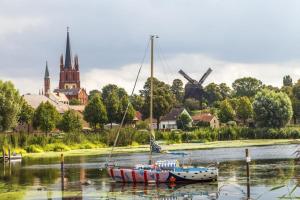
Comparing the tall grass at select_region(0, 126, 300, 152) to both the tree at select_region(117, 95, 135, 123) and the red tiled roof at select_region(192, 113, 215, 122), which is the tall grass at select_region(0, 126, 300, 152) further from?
the red tiled roof at select_region(192, 113, 215, 122)

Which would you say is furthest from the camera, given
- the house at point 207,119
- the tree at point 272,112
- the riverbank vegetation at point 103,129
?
the house at point 207,119

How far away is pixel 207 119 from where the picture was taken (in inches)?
7254

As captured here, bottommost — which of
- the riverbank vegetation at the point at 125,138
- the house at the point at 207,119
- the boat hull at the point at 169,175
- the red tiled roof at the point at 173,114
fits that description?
the boat hull at the point at 169,175

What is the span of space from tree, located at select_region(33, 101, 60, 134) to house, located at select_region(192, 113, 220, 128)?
58011mm

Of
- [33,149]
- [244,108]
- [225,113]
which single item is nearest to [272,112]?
[225,113]

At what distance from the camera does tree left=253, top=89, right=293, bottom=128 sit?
153750mm

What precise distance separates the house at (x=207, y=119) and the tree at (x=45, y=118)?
190 ft

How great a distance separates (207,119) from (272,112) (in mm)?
32871

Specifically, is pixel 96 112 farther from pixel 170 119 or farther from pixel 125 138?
pixel 170 119

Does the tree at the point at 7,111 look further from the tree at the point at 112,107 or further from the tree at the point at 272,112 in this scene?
the tree at the point at 272,112

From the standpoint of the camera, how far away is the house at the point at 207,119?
596 feet

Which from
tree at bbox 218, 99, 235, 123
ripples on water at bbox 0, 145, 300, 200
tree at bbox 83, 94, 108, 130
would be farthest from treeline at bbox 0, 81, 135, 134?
tree at bbox 218, 99, 235, 123

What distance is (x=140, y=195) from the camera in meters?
46.2

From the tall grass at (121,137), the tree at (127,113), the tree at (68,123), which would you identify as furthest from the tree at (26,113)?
the tree at (127,113)
